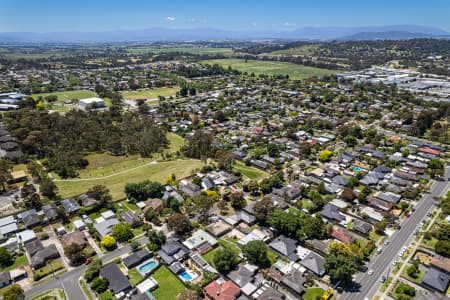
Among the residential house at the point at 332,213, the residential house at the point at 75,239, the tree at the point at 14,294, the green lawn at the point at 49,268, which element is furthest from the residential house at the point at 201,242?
the residential house at the point at 332,213

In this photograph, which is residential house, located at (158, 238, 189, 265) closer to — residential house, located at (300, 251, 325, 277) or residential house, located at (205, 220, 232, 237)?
residential house, located at (205, 220, 232, 237)

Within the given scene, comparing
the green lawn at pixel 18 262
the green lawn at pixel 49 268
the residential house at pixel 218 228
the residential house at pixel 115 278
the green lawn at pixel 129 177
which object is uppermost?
the green lawn at pixel 129 177

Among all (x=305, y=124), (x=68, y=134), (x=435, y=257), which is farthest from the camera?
(x=305, y=124)

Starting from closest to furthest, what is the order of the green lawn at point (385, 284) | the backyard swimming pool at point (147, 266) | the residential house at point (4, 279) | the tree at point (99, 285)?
1. the tree at point (99, 285)
2. the green lawn at point (385, 284)
3. the residential house at point (4, 279)
4. the backyard swimming pool at point (147, 266)

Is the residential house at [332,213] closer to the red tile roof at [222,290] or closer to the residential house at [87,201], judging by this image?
the red tile roof at [222,290]

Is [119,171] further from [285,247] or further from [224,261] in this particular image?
[285,247]

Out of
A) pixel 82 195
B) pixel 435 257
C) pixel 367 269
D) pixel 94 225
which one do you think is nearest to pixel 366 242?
pixel 367 269

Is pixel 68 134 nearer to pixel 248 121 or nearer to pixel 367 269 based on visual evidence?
pixel 248 121
